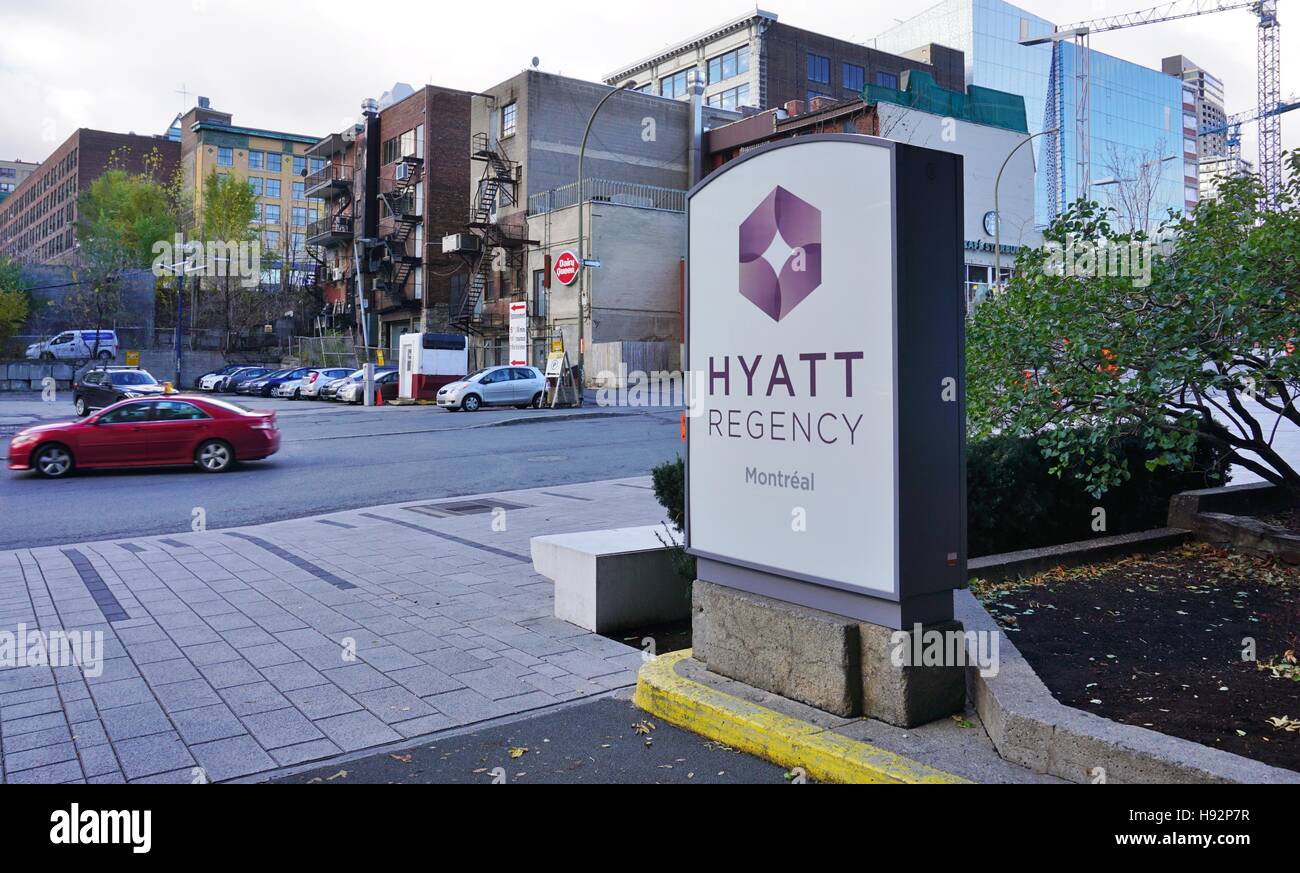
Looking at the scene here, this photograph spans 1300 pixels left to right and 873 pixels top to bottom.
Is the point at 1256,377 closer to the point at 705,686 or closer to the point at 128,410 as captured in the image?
the point at 705,686

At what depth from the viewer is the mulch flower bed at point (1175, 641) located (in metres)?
4.01

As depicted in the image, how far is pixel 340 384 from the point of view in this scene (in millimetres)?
42375

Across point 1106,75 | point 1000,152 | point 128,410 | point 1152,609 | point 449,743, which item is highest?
point 1106,75

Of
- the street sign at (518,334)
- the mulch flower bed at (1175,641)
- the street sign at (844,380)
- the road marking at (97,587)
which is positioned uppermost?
the street sign at (518,334)

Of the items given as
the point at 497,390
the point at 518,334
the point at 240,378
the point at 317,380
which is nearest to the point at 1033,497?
the point at 497,390

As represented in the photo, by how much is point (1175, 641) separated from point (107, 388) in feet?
116

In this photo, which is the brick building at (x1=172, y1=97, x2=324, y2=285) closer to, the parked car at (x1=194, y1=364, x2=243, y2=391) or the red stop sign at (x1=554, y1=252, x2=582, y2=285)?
the parked car at (x1=194, y1=364, x2=243, y2=391)

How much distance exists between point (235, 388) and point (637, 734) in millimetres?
52470

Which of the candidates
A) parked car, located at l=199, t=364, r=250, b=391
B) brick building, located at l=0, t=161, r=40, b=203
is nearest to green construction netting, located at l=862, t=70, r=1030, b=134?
parked car, located at l=199, t=364, r=250, b=391

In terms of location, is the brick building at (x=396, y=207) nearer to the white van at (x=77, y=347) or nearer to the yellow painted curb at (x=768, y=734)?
the white van at (x=77, y=347)

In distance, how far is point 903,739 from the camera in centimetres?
417

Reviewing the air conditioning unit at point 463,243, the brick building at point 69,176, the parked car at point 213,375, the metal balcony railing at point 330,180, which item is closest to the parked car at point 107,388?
the air conditioning unit at point 463,243

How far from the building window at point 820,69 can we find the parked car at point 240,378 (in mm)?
40089
